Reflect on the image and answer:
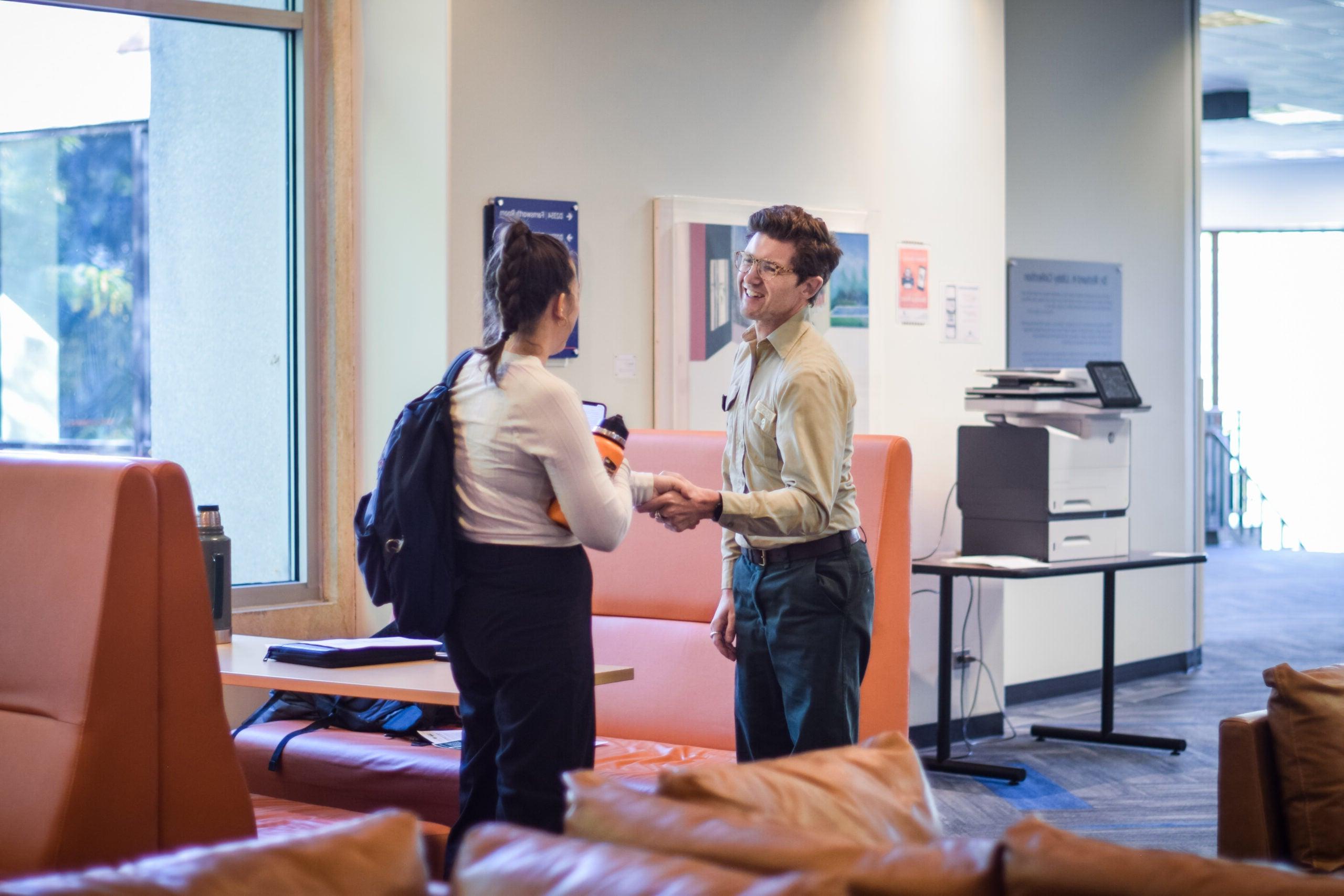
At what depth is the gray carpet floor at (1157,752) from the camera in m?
3.94

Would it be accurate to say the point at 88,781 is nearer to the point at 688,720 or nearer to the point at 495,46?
the point at 688,720

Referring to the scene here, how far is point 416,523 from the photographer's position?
2080 millimetres

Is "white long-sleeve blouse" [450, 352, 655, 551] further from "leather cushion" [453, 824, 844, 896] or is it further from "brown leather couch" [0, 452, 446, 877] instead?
"leather cushion" [453, 824, 844, 896]

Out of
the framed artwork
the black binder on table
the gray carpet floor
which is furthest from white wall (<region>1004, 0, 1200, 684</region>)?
the black binder on table

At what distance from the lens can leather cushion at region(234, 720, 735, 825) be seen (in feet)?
9.50

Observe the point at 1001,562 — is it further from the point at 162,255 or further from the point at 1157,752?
the point at 162,255

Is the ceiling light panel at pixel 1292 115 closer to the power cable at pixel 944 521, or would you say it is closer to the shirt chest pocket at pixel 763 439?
the power cable at pixel 944 521

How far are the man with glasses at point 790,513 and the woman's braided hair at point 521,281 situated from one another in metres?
0.51

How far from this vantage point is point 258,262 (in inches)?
159

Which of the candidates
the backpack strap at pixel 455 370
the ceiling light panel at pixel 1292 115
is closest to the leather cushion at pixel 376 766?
the backpack strap at pixel 455 370

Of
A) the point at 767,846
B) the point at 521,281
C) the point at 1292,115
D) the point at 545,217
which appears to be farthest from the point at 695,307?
the point at 1292,115

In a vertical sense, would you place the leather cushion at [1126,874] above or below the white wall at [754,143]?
below

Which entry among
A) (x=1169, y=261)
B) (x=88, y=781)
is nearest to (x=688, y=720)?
(x=88, y=781)

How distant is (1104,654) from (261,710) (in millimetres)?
3179
